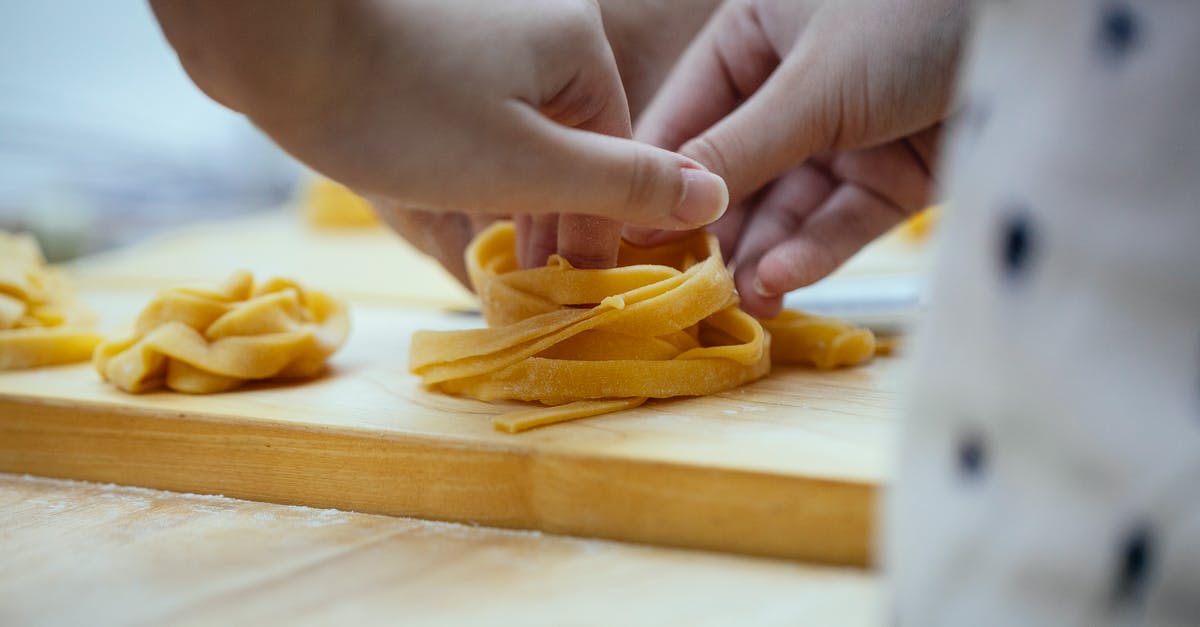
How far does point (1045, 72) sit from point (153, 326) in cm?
125

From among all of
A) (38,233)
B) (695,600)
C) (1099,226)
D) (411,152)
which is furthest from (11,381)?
(38,233)

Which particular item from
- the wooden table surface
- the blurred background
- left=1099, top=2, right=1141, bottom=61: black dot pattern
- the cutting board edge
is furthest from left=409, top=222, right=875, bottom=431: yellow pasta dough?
Answer: the blurred background

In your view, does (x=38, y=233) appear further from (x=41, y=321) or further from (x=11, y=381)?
(x=11, y=381)

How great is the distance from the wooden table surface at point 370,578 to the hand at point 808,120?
0.60 m

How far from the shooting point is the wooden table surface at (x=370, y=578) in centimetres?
83

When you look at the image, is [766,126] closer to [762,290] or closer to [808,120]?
[808,120]

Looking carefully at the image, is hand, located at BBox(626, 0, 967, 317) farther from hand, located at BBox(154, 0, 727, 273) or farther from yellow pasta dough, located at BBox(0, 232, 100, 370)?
yellow pasta dough, located at BBox(0, 232, 100, 370)

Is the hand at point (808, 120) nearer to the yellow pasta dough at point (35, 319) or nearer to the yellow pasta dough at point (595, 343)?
the yellow pasta dough at point (595, 343)

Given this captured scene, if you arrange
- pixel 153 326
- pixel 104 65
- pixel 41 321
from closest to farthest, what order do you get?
1. pixel 153 326
2. pixel 41 321
3. pixel 104 65

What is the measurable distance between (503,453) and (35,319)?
103 cm

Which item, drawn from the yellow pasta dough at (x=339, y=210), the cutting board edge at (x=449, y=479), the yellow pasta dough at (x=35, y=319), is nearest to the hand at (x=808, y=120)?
the cutting board edge at (x=449, y=479)

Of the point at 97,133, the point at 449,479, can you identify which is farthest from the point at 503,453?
the point at 97,133

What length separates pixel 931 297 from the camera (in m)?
0.65

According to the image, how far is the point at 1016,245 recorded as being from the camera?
23.8 inches
